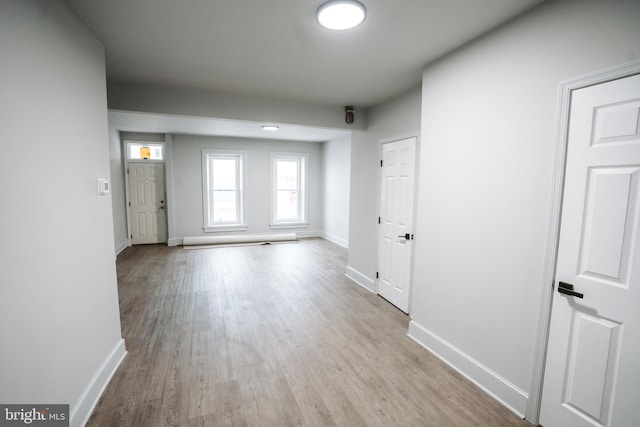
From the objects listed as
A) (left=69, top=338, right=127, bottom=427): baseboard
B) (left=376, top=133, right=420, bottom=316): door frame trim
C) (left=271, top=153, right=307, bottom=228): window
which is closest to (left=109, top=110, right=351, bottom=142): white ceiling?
(left=376, top=133, right=420, bottom=316): door frame trim

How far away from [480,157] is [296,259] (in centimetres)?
422

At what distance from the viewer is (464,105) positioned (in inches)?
89.8

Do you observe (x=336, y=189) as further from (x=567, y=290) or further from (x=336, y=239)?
(x=567, y=290)

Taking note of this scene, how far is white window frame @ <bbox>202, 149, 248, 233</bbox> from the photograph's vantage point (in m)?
7.07

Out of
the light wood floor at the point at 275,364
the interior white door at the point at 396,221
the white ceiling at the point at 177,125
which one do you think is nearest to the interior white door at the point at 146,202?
the white ceiling at the point at 177,125

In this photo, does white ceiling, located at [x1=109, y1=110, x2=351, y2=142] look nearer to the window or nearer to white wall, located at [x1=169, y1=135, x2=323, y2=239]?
white wall, located at [x1=169, y1=135, x2=323, y2=239]

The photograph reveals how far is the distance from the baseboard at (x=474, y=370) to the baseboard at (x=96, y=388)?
8.59 ft

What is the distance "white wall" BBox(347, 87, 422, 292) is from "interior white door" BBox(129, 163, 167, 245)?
4918 millimetres

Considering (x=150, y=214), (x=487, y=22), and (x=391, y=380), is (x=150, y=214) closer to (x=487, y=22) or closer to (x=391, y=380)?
(x=391, y=380)

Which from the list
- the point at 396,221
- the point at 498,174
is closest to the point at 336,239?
the point at 396,221

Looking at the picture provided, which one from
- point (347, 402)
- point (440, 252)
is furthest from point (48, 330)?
point (440, 252)

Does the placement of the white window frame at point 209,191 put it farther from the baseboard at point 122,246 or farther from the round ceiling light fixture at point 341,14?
the round ceiling light fixture at point 341,14

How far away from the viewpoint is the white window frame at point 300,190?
7.68 metres

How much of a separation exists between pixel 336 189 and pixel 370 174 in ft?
10.4
